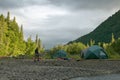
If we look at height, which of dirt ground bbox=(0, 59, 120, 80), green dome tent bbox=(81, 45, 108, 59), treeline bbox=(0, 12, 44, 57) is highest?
treeline bbox=(0, 12, 44, 57)

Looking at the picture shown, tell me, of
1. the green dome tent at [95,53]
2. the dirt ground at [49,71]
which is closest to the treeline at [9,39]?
the green dome tent at [95,53]

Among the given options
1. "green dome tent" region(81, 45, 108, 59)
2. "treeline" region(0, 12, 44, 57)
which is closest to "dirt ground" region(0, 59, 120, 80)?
"green dome tent" region(81, 45, 108, 59)

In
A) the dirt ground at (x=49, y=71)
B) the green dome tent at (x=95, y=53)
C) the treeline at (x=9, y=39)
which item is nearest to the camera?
the dirt ground at (x=49, y=71)

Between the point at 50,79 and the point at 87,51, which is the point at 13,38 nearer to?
the point at 87,51

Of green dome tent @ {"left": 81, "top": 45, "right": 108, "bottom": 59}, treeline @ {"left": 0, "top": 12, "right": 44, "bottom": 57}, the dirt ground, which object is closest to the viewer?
the dirt ground

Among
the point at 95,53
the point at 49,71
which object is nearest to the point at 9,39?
the point at 95,53

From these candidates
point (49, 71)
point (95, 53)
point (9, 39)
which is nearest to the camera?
point (49, 71)

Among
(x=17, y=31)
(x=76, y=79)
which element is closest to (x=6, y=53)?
(x=17, y=31)

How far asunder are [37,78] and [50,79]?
1085 mm

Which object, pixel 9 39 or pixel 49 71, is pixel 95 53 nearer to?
pixel 49 71

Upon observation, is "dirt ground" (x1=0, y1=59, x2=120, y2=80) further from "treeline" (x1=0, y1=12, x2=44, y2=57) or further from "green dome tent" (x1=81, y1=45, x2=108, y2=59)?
"treeline" (x1=0, y1=12, x2=44, y2=57)

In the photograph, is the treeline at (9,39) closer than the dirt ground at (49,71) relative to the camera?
No

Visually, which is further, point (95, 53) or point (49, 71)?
point (95, 53)

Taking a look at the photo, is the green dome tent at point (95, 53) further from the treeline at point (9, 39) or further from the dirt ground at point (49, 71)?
the treeline at point (9, 39)
